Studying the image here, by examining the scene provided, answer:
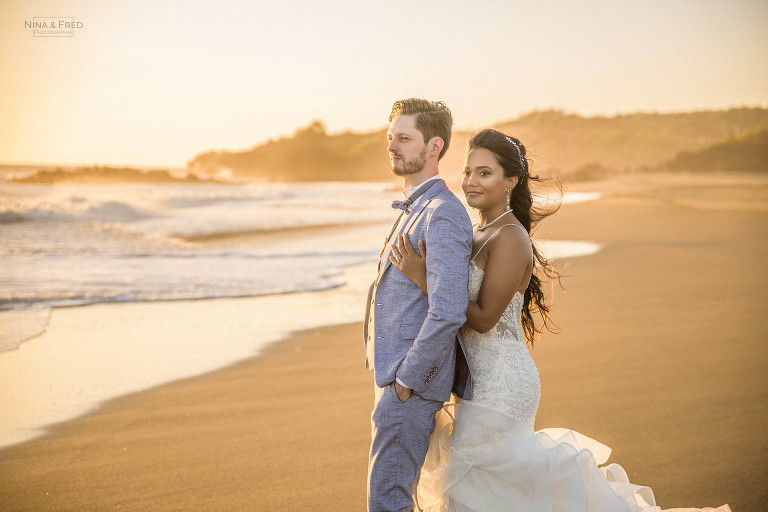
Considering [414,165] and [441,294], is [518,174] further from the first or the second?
[441,294]

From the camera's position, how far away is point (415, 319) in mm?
2582

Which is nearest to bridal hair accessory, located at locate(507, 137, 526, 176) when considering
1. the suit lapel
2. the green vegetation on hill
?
the suit lapel

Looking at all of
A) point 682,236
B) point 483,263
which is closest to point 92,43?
point 682,236

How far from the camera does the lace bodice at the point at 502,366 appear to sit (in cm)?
270

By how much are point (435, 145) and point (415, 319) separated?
77 cm

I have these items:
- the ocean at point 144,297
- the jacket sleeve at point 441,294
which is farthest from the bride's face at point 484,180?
the ocean at point 144,297

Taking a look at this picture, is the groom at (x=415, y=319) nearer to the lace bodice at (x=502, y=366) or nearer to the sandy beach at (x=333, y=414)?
the lace bodice at (x=502, y=366)

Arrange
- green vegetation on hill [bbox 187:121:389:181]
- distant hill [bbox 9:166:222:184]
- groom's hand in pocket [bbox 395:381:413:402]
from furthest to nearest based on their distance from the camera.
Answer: green vegetation on hill [bbox 187:121:389:181] < distant hill [bbox 9:166:222:184] < groom's hand in pocket [bbox 395:381:413:402]

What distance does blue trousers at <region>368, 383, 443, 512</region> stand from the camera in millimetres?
2529

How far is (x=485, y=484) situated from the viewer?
8.81 feet

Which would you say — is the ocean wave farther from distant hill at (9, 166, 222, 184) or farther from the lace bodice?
the lace bodice

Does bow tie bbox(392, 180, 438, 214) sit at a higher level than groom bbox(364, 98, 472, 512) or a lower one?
higher

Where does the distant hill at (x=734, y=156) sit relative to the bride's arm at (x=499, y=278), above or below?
below

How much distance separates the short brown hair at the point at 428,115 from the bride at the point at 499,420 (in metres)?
0.24
